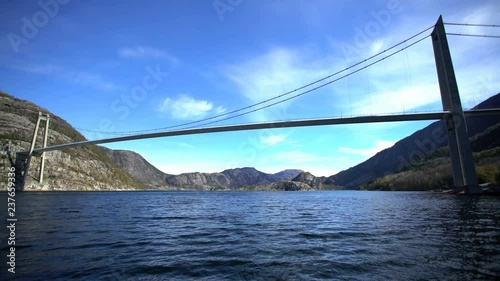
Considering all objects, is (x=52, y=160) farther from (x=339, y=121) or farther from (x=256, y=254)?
(x=256, y=254)

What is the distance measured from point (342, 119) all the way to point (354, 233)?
44866 mm

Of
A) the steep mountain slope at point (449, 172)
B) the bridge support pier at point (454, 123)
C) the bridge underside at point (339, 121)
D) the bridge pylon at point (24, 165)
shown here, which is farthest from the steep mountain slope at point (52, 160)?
the steep mountain slope at point (449, 172)

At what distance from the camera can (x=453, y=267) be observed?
7.50 m

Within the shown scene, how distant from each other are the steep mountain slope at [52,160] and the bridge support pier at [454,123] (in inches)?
4940

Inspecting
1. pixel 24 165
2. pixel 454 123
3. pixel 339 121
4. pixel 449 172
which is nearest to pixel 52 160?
pixel 24 165

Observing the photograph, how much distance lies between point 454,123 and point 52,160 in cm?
14196

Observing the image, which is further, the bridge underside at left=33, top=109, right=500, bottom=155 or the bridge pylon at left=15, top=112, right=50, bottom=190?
the bridge pylon at left=15, top=112, right=50, bottom=190

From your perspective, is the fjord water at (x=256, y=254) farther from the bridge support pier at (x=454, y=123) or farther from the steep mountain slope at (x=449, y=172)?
the steep mountain slope at (x=449, y=172)

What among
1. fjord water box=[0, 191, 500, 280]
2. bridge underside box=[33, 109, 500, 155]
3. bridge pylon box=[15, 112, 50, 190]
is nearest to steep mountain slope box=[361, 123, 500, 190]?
bridge underside box=[33, 109, 500, 155]

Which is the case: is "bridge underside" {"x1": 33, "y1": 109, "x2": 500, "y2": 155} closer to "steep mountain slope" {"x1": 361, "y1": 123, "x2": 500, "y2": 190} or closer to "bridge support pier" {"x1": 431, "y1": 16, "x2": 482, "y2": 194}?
"bridge support pier" {"x1": 431, "y1": 16, "x2": 482, "y2": 194}

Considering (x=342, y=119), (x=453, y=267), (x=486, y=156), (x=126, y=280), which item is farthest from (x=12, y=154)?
(x=486, y=156)

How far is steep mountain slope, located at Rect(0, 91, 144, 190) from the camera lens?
95.4 m

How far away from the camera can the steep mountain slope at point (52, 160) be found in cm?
9544

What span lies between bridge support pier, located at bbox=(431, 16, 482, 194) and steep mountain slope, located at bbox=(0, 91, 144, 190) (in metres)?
125
